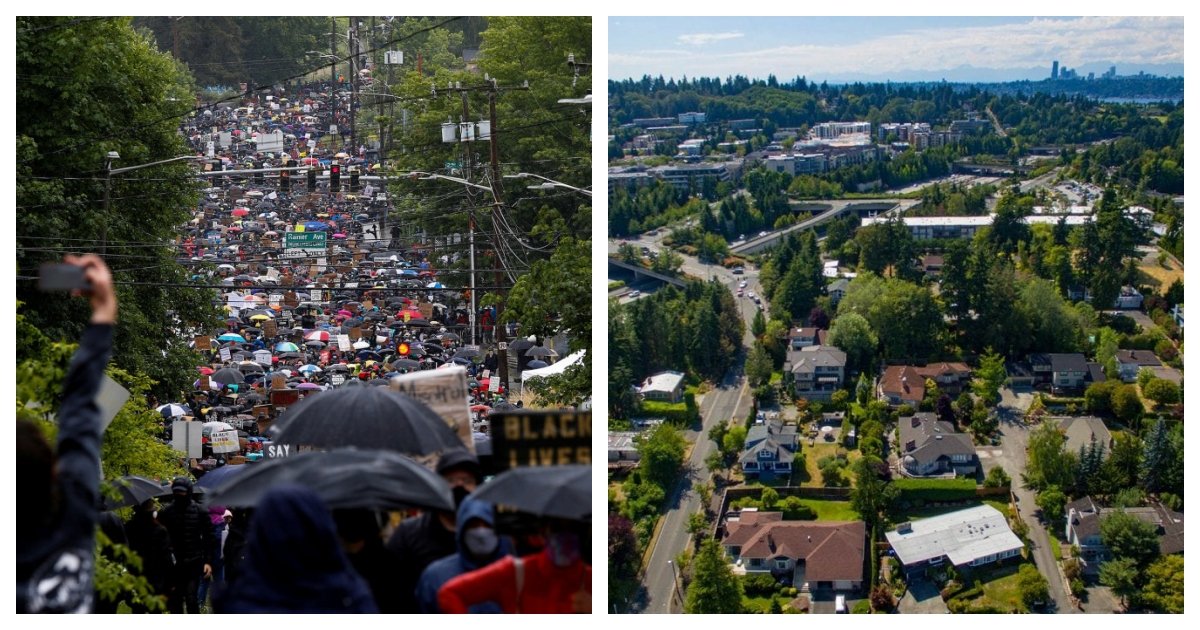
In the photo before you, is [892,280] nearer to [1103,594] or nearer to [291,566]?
[1103,594]

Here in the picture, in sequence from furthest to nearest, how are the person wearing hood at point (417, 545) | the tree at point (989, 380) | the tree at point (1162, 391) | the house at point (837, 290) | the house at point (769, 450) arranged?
the house at point (837, 290) → the house at point (769, 450) → the tree at point (989, 380) → the tree at point (1162, 391) → the person wearing hood at point (417, 545)

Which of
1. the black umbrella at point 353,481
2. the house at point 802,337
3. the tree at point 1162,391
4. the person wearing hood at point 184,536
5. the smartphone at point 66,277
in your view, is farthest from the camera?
the house at point 802,337

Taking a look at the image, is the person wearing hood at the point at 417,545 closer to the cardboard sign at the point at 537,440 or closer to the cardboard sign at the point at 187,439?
the cardboard sign at the point at 537,440

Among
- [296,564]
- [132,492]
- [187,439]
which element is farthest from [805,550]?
[296,564]

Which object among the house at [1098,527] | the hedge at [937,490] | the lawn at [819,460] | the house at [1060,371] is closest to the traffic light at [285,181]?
the lawn at [819,460]

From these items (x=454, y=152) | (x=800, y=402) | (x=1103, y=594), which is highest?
(x=454, y=152)

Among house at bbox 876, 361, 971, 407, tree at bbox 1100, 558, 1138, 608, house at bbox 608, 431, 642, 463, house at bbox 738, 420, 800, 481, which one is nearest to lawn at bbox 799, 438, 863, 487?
house at bbox 738, 420, 800, 481

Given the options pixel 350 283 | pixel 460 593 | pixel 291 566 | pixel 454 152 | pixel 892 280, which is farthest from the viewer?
pixel 350 283
